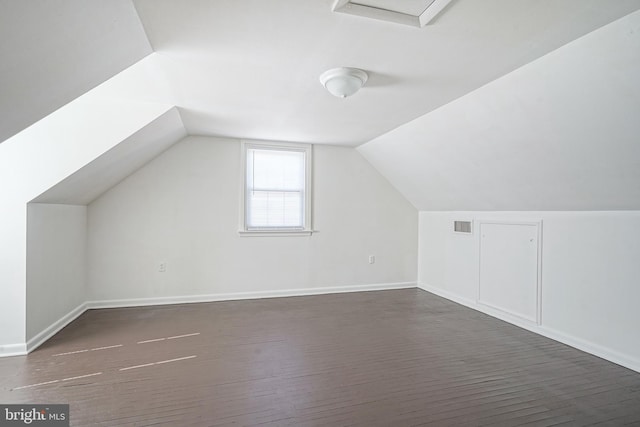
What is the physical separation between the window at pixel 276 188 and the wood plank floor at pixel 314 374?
1.48 meters

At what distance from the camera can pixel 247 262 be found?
4715mm

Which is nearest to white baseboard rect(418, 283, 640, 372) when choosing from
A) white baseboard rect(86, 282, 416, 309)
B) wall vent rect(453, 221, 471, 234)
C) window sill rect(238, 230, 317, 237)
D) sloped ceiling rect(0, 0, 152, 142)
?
wall vent rect(453, 221, 471, 234)

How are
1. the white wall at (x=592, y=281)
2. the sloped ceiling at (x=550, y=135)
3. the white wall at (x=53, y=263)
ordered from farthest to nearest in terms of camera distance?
1. the white wall at (x=53, y=263)
2. the white wall at (x=592, y=281)
3. the sloped ceiling at (x=550, y=135)

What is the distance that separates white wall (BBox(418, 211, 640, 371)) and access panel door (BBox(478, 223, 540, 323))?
99 millimetres

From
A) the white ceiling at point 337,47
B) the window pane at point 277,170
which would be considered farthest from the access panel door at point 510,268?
the window pane at point 277,170

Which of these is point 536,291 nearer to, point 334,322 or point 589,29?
point 334,322

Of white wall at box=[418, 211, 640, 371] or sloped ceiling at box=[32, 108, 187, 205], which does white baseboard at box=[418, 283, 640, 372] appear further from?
sloped ceiling at box=[32, 108, 187, 205]

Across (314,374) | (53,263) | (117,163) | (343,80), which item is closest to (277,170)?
(117,163)

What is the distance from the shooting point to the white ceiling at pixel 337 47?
1709mm

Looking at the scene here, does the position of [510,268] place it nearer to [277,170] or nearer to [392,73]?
[392,73]

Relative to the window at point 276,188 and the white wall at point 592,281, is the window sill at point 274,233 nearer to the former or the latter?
the window at point 276,188

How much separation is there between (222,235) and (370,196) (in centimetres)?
241

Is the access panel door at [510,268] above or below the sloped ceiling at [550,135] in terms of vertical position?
below

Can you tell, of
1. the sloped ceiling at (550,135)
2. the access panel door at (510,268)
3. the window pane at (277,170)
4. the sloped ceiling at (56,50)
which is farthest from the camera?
the window pane at (277,170)
